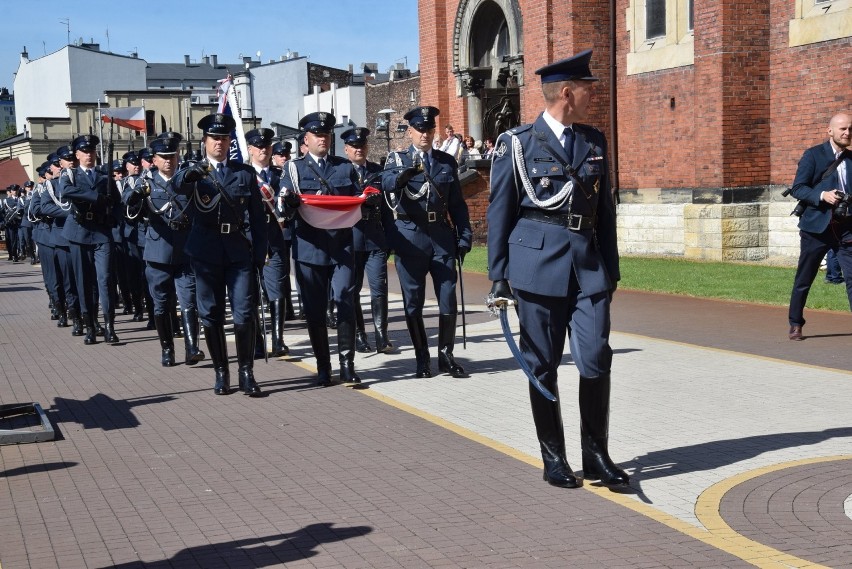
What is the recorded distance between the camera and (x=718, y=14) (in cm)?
2108

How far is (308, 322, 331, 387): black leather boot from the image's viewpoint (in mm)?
10266

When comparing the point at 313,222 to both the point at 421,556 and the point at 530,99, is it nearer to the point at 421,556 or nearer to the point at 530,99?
the point at 421,556

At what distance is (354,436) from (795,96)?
15.2 metres

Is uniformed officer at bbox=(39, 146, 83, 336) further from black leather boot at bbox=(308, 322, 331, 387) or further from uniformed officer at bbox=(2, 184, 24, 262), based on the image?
uniformed officer at bbox=(2, 184, 24, 262)

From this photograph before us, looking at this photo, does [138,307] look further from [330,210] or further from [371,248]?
[330,210]

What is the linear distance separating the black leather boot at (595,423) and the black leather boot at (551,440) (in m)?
0.13

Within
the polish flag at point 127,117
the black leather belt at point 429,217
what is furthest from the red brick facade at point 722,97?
the black leather belt at point 429,217

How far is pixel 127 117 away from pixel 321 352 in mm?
9699

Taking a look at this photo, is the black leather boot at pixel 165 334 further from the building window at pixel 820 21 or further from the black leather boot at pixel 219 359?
the building window at pixel 820 21

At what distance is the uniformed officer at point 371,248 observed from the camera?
11602 millimetres

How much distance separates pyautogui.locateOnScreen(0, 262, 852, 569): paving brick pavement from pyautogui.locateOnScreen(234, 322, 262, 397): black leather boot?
16 cm

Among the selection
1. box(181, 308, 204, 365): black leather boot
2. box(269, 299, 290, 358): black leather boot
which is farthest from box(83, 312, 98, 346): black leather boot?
box(269, 299, 290, 358): black leather boot

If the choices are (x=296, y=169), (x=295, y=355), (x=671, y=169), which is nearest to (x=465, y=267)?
(x=671, y=169)

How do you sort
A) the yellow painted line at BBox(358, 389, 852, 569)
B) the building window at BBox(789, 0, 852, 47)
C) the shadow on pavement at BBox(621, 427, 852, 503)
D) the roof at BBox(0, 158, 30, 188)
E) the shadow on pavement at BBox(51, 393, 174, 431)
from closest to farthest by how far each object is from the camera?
the yellow painted line at BBox(358, 389, 852, 569), the shadow on pavement at BBox(621, 427, 852, 503), the shadow on pavement at BBox(51, 393, 174, 431), the building window at BBox(789, 0, 852, 47), the roof at BBox(0, 158, 30, 188)
